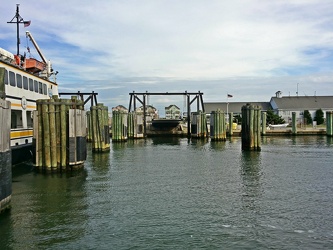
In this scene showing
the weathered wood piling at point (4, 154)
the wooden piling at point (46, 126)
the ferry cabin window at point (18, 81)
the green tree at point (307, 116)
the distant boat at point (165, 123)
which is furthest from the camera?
the green tree at point (307, 116)

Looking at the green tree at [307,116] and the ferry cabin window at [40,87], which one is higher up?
the ferry cabin window at [40,87]

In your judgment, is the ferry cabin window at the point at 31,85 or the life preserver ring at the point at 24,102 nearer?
the life preserver ring at the point at 24,102

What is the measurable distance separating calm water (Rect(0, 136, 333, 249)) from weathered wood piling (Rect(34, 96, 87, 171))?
0.98 metres

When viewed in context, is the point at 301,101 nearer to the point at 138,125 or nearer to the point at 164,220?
the point at 138,125

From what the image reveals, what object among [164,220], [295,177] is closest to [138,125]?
[295,177]

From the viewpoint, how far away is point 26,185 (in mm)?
19797

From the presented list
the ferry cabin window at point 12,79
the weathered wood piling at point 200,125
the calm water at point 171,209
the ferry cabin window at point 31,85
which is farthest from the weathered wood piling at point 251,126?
the weathered wood piling at point 200,125

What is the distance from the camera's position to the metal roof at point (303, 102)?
4163 inches

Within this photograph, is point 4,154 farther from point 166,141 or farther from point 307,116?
point 307,116

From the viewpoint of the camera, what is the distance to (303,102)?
109m

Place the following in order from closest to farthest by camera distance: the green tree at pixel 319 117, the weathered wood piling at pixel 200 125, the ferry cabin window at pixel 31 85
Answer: the ferry cabin window at pixel 31 85 → the weathered wood piling at pixel 200 125 → the green tree at pixel 319 117

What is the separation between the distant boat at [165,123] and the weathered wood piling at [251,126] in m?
31.7

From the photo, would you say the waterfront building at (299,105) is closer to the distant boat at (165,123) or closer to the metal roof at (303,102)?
the metal roof at (303,102)

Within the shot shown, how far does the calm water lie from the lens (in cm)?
1162
